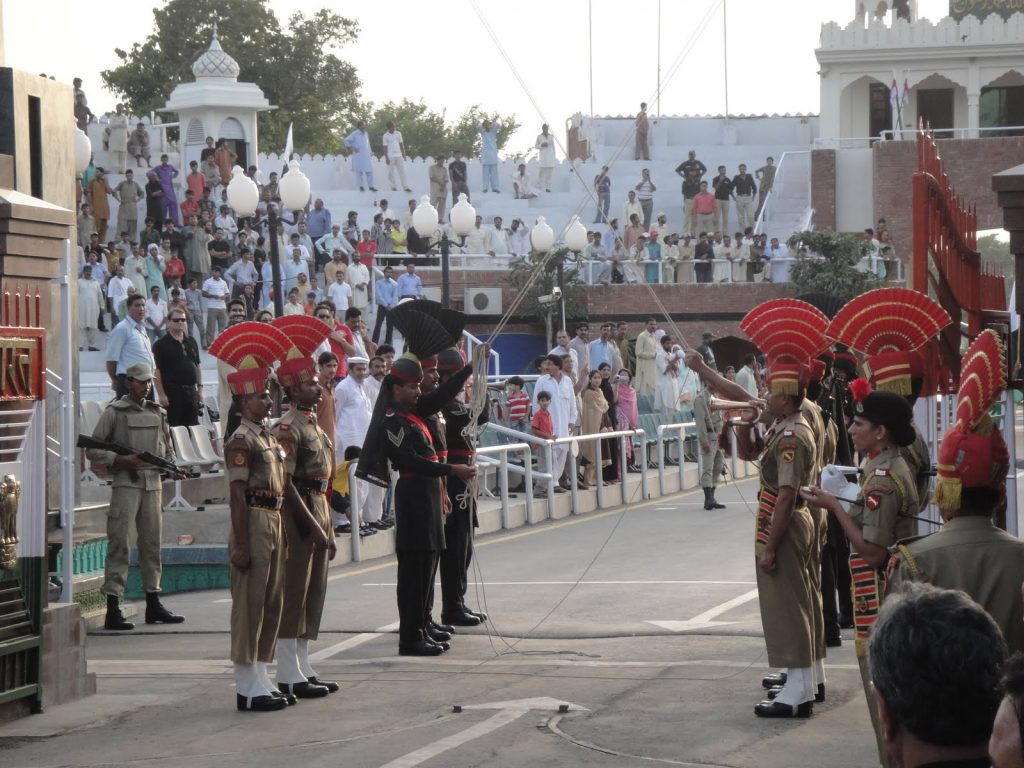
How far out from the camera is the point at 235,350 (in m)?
9.70

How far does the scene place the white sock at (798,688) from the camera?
8.80 metres

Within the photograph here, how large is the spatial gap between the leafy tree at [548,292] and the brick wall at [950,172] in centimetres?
1078

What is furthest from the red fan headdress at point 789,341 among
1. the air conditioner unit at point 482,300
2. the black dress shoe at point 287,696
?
the air conditioner unit at point 482,300

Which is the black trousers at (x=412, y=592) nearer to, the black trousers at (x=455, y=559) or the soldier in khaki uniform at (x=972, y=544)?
the black trousers at (x=455, y=559)

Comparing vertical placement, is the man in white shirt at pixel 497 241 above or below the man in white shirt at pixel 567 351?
above

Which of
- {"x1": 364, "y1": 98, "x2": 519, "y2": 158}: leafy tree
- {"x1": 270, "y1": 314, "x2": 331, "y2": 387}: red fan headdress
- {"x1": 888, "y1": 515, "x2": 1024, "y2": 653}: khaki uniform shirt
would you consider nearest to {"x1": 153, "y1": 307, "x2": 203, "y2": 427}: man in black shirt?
{"x1": 270, "y1": 314, "x2": 331, "y2": 387}: red fan headdress

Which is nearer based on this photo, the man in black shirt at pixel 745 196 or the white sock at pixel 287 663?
the white sock at pixel 287 663

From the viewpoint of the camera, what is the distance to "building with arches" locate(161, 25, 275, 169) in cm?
4125

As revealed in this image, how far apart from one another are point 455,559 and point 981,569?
285 inches

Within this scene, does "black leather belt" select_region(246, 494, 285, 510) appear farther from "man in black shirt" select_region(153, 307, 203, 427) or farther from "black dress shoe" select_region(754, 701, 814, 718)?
"man in black shirt" select_region(153, 307, 203, 427)

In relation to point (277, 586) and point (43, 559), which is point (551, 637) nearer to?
point (277, 586)

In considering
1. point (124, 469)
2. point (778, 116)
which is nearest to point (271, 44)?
point (778, 116)

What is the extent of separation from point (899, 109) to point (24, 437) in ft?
143

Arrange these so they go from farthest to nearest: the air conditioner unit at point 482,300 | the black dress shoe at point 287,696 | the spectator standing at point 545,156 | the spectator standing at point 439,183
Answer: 1. the spectator standing at point 545,156
2. the spectator standing at point 439,183
3. the air conditioner unit at point 482,300
4. the black dress shoe at point 287,696
